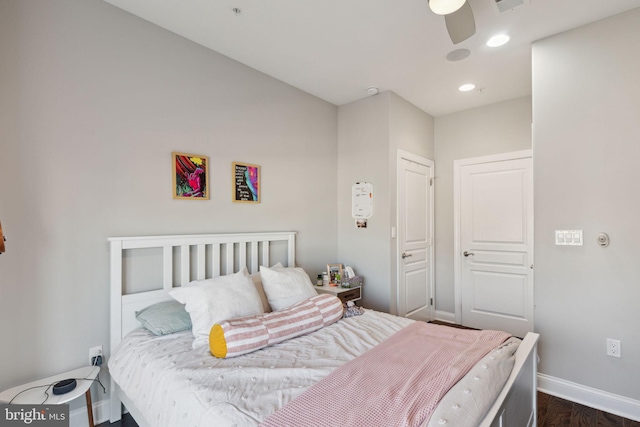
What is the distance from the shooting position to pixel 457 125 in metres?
4.01

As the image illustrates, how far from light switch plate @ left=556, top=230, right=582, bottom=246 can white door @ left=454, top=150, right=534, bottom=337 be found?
4.01 feet

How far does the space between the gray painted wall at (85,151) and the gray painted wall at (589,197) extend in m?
2.52

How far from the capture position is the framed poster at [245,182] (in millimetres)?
2734

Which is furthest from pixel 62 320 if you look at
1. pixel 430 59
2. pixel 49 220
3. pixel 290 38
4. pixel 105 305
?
pixel 430 59

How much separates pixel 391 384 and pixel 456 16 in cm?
185

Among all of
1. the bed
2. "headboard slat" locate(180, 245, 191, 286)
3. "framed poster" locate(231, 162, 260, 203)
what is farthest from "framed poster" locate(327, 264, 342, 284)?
"headboard slat" locate(180, 245, 191, 286)

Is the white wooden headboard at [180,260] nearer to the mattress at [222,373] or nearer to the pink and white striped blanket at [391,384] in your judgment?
the mattress at [222,373]

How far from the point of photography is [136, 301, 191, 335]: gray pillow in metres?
1.93

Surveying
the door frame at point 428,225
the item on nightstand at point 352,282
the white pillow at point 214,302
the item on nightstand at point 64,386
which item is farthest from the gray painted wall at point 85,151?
the door frame at point 428,225

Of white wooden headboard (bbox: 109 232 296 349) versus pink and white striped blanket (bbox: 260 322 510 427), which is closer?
pink and white striped blanket (bbox: 260 322 510 427)

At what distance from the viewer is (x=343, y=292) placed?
3.04 meters

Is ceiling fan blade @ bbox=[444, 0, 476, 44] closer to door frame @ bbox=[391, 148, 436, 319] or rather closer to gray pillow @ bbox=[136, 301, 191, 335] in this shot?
door frame @ bbox=[391, 148, 436, 319]

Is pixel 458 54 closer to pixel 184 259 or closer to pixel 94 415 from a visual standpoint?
pixel 184 259

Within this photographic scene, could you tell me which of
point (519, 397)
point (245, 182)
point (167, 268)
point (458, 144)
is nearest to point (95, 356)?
point (167, 268)
